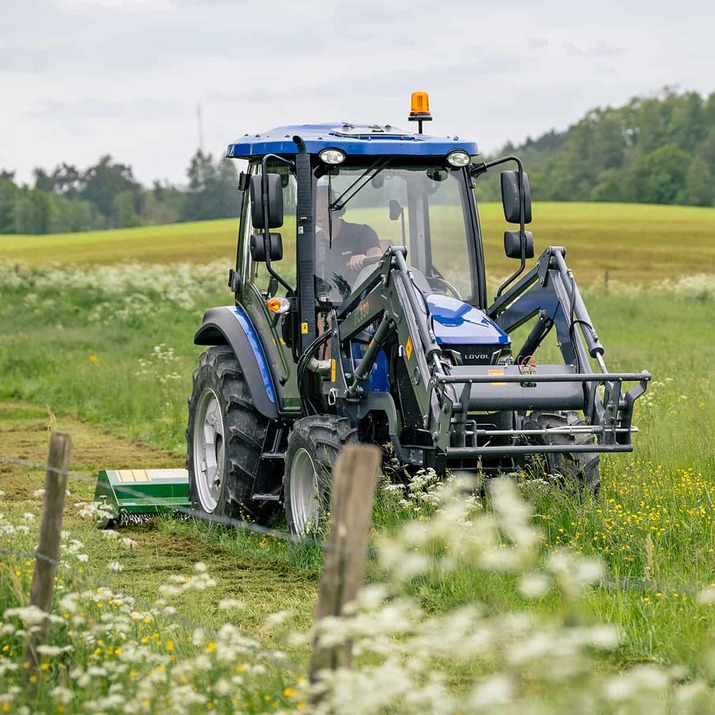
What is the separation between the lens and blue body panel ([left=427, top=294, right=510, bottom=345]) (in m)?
7.43

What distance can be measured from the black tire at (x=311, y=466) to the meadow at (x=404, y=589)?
0.24 m

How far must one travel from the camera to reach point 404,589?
6438 millimetres

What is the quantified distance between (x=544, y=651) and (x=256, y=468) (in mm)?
5509

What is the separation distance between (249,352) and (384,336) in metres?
1.48

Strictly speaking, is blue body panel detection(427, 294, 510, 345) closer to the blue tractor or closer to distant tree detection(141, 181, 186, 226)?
the blue tractor

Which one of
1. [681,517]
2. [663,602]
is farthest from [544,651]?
[681,517]

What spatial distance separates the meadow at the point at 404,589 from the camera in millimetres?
3570

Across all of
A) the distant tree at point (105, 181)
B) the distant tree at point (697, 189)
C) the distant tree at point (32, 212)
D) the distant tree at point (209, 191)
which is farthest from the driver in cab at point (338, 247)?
the distant tree at point (105, 181)

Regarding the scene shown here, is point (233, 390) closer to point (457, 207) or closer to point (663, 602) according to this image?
point (457, 207)

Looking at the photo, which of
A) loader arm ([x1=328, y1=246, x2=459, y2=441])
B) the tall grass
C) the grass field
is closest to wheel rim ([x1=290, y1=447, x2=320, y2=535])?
the tall grass

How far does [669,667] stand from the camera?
5.39 metres

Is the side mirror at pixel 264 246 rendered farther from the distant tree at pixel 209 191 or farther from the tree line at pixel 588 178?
the distant tree at pixel 209 191

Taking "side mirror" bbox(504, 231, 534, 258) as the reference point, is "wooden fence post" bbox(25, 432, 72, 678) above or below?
below

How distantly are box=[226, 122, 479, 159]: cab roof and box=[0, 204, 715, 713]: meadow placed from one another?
6.79 ft
